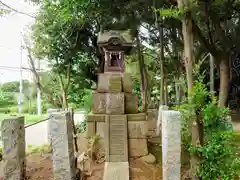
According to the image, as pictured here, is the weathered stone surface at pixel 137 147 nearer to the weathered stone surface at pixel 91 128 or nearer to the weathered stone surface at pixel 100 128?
the weathered stone surface at pixel 100 128

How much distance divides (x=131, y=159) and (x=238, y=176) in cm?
202

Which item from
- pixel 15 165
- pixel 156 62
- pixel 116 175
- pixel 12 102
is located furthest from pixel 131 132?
pixel 12 102

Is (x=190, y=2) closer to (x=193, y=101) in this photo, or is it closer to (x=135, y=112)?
(x=193, y=101)

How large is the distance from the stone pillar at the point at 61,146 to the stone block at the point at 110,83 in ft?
6.83

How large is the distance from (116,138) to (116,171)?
718mm

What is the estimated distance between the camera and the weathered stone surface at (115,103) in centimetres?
586

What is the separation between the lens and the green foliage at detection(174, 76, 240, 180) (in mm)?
3834

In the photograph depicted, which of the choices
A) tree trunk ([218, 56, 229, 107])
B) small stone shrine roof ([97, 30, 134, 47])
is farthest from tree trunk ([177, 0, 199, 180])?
tree trunk ([218, 56, 229, 107])

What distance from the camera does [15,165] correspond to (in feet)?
13.4

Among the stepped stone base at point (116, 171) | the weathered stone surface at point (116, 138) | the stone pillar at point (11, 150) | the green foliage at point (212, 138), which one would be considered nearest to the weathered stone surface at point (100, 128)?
the weathered stone surface at point (116, 138)

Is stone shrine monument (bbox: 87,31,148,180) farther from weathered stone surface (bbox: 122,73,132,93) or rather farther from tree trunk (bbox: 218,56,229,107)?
tree trunk (bbox: 218,56,229,107)

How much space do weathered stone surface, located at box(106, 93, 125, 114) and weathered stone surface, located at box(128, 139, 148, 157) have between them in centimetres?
66

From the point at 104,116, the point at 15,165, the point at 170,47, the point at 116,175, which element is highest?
the point at 170,47

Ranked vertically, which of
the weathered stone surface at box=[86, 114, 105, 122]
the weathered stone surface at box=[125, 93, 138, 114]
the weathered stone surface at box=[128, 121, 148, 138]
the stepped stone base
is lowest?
the stepped stone base
